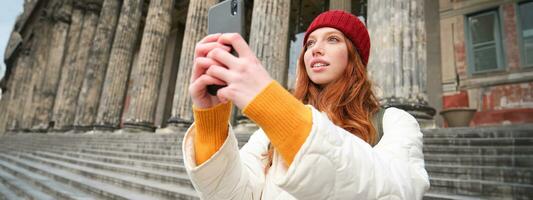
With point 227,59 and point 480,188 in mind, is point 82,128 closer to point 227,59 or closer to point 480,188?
point 480,188

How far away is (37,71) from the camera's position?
74.3ft

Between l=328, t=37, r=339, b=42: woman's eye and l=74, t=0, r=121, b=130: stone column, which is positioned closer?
l=328, t=37, r=339, b=42: woman's eye

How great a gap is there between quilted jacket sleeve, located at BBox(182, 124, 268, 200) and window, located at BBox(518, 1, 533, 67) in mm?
9972

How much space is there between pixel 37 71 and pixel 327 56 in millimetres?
27361

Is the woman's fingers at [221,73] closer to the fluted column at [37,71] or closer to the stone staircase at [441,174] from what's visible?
the stone staircase at [441,174]

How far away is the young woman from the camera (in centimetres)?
59

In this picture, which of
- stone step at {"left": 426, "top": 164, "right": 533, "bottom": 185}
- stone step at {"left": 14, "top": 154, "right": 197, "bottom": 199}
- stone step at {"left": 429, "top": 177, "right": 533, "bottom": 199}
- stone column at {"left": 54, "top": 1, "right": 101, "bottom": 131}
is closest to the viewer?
stone step at {"left": 429, "top": 177, "right": 533, "bottom": 199}

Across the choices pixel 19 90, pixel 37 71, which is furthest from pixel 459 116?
pixel 19 90

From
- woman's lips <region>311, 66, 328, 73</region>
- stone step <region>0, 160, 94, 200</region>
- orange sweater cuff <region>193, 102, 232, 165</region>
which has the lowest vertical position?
stone step <region>0, 160, 94, 200</region>

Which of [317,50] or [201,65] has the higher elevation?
[317,50]

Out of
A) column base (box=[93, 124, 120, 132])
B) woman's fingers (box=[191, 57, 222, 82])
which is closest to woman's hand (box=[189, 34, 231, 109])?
woman's fingers (box=[191, 57, 222, 82])

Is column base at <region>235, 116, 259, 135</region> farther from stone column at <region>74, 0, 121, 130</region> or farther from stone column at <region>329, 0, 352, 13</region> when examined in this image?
stone column at <region>74, 0, 121, 130</region>

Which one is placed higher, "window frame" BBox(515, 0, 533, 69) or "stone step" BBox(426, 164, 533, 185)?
"window frame" BBox(515, 0, 533, 69)

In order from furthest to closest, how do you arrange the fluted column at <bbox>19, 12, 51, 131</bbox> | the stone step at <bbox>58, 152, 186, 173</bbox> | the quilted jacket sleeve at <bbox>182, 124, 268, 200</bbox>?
the fluted column at <bbox>19, 12, 51, 131</bbox>, the stone step at <bbox>58, 152, 186, 173</bbox>, the quilted jacket sleeve at <bbox>182, 124, 268, 200</bbox>
